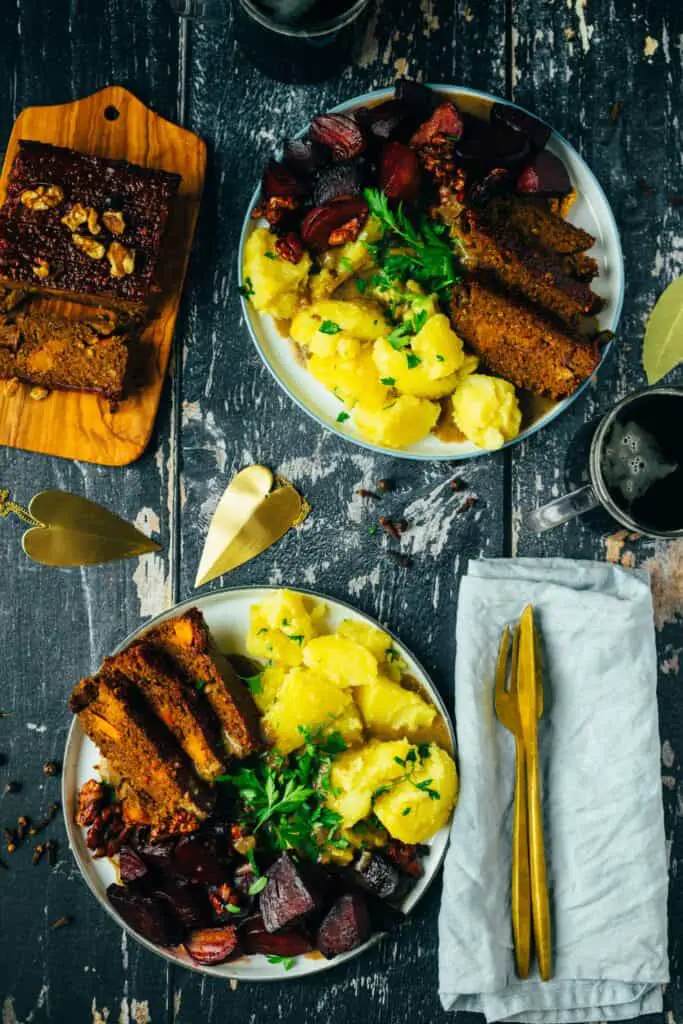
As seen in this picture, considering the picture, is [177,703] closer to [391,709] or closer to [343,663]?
[343,663]

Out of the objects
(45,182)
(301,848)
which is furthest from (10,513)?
(301,848)

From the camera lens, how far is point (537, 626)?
2.70 metres

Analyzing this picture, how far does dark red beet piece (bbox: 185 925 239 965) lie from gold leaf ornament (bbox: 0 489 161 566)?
1.08 m

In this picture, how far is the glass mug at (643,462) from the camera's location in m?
2.49

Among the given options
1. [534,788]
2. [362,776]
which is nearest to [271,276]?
[362,776]

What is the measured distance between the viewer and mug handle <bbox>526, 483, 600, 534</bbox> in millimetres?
2672

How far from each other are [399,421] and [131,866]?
1393 millimetres

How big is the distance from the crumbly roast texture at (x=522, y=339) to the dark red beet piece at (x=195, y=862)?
1563 mm

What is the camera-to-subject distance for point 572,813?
266 centimetres

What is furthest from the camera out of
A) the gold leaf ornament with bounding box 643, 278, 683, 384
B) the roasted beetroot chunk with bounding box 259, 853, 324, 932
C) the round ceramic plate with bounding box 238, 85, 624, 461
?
the gold leaf ornament with bounding box 643, 278, 683, 384

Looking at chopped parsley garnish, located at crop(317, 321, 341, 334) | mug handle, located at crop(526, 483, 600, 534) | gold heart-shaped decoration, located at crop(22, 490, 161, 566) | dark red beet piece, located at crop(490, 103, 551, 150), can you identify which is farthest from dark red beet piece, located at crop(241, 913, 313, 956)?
dark red beet piece, located at crop(490, 103, 551, 150)

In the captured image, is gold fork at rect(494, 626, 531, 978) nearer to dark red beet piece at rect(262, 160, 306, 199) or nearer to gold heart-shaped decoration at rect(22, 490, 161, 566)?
gold heart-shaped decoration at rect(22, 490, 161, 566)

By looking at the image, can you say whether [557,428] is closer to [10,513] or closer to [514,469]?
[514,469]

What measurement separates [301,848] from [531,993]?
768 mm
